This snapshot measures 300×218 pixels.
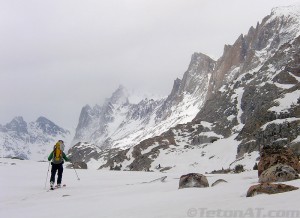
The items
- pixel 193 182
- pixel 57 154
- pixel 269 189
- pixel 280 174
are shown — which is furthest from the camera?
pixel 57 154

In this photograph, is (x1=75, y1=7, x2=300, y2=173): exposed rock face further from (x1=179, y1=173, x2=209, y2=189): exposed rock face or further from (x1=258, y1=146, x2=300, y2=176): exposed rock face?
(x1=179, y1=173, x2=209, y2=189): exposed rock face

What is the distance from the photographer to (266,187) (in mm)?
8531

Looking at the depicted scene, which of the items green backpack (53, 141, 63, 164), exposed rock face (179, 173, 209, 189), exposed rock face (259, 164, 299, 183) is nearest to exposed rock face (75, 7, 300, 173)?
green backpack (53, 141, 63, 164)

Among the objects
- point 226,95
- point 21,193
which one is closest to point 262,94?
point 226,95

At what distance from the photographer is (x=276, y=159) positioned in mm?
14852

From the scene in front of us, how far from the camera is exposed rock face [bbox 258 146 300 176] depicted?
14742 mm

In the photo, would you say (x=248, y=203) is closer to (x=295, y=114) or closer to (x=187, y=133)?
(x=295, y=114)

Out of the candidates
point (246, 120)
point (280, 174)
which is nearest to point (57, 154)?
point (280, 174)

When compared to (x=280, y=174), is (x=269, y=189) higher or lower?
lower

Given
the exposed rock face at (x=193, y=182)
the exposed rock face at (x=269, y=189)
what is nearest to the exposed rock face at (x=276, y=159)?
the exposed rock face at (x=193, y=182)

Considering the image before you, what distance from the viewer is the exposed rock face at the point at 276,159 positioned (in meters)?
14.7

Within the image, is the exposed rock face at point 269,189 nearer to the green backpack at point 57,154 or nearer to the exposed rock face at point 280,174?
the exposed rock face at point 280,174

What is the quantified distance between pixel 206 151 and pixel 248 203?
111460 mm

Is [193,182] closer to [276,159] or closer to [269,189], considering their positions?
[276,159]
